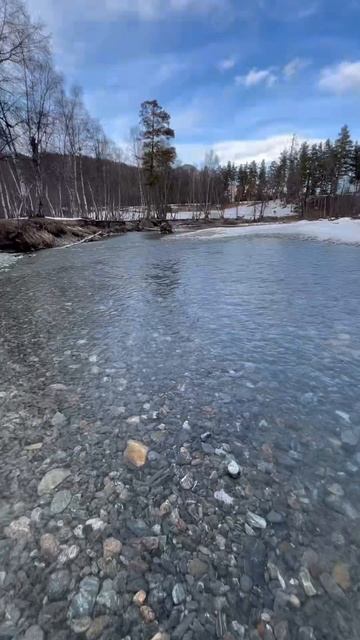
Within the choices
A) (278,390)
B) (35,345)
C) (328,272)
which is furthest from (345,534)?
(328,272)

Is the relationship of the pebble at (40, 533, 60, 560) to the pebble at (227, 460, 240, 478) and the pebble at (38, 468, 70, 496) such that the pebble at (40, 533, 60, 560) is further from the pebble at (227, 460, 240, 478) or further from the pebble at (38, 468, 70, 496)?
the pebble at (227, 460, 240, 478)

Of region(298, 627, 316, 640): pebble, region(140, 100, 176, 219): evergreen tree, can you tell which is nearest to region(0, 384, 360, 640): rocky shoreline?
region(298, 627, 316, 640): pebble

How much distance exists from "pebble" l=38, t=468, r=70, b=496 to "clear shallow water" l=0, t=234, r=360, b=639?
0.06 m

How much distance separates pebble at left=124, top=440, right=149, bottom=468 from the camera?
245 cm

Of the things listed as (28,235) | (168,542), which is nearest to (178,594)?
(168,542)

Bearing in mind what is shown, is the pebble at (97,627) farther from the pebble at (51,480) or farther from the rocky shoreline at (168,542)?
the pebble at (51,480)

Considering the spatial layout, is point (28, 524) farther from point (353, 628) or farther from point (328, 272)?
point (328, 272)

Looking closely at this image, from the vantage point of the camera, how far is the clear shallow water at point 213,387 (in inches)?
84.4

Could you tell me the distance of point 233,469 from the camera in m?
2.36

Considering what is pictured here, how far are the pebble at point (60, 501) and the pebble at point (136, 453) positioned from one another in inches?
19.6

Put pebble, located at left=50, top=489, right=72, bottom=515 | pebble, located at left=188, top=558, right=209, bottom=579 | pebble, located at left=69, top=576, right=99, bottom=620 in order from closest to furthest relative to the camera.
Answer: pebble, located at left=69, top=576, right=99, bottom=620 → pebble, located at left=188, top=558, right=209, bottom=579 → pebble, located at left=50, top=489, right=72, bottom=515

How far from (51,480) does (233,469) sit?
136cm

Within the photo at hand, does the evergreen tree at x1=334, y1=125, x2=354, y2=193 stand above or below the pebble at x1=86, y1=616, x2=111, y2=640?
above

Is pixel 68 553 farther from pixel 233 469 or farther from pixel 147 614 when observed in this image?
pixel 233 469
